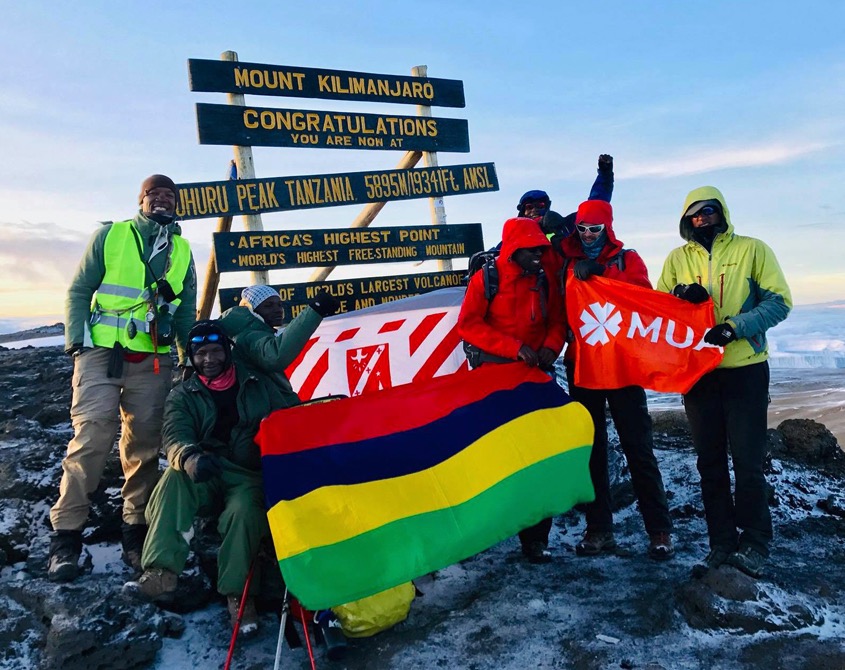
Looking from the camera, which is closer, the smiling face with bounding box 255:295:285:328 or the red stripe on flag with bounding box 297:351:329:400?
the smiling face with bounding box 255:295:285:328

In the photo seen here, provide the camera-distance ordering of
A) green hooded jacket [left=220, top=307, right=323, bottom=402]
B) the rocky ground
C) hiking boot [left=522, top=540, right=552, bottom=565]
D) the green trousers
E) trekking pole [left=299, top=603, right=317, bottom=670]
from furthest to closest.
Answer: hiking boot [left=522, top=540, right=552, bottom=565]
green hooded jacket [left=220, top=307, right=323, bottom=402]
the green trousers
the rocky ground
trekking pole [left=299, top=603, right=317, bottom=670]

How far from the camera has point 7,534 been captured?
4.43 m

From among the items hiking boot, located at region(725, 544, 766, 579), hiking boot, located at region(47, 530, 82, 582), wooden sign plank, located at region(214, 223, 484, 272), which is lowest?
hiking boot, located at region(725, 544, 766, 579)

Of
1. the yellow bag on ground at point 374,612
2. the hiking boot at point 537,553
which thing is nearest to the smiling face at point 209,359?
the yellow bag on ground at point 374,612

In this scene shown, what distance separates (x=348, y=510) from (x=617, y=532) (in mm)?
2899

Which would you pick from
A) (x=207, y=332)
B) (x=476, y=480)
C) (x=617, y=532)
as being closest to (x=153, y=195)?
(x=207, y=332)

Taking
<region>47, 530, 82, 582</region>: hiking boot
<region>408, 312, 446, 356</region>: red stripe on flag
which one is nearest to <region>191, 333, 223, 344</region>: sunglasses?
<region>47, 530, 82, 582</region>: hiking boot

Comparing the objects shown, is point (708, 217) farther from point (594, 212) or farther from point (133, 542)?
point (133, 542)

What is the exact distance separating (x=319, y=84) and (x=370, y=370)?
347 centimetres

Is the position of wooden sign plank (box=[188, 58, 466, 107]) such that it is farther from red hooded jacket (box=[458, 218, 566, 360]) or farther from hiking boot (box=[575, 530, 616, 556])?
hiking boot (box=[575, 530, 616, 556])

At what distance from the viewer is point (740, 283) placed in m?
4.16

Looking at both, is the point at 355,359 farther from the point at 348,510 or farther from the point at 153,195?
the point at 348,510

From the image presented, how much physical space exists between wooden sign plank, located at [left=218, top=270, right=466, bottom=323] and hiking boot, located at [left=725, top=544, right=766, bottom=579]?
4.69m

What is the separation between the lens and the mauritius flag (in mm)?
3404
